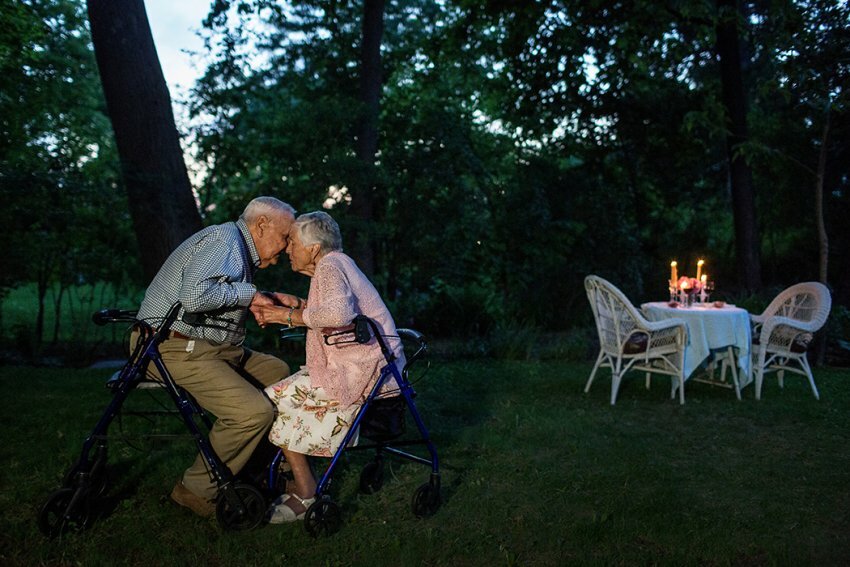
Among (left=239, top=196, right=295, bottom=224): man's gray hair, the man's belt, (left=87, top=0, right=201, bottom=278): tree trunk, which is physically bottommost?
the man's belt

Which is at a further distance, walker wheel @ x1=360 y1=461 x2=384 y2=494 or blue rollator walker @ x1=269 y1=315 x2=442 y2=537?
walker wheel @ x1=360 y1=461 x2=384 y2=494

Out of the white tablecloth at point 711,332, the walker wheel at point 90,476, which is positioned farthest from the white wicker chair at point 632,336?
the walker wheel at point 90,476

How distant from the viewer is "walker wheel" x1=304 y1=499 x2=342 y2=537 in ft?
11.2

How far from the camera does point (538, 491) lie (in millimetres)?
4176

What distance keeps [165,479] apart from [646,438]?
3404 mm

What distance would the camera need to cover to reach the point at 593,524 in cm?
363

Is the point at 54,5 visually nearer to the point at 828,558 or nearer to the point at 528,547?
the point at 528,547

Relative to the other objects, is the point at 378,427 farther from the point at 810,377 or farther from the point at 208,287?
the point at 810,377

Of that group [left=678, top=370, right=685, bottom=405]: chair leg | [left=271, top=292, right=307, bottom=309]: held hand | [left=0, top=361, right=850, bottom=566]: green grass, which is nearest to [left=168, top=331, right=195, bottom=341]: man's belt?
[left=271, top=292, right=307, bottom=309]: held hand

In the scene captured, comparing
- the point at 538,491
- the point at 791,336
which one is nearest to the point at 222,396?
the point at 538,491

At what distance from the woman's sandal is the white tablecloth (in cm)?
417

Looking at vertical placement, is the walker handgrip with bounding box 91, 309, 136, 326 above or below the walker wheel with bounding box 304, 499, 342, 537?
above

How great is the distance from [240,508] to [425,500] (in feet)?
3.09

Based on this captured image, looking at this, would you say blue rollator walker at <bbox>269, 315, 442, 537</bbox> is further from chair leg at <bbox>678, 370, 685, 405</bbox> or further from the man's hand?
chair leg at <bbox>678, 370, 685, 405</bbox>
